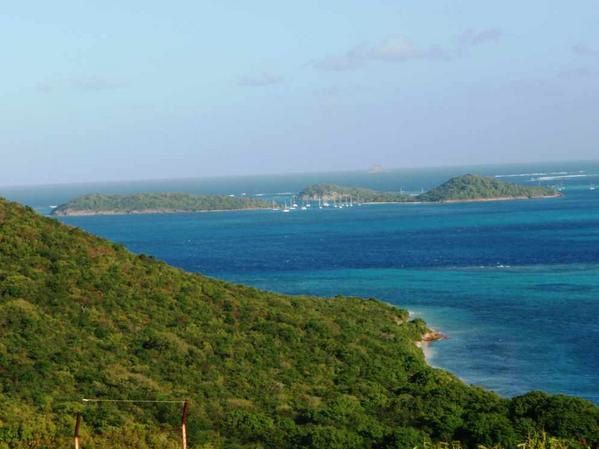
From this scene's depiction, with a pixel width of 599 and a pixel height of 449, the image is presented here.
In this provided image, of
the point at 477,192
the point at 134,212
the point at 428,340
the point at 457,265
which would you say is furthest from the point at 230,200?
the point at 428,340

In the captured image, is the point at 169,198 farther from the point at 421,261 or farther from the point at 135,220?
the point at 421,261

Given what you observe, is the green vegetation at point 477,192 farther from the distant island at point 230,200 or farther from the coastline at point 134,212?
the coastline at point 134,212

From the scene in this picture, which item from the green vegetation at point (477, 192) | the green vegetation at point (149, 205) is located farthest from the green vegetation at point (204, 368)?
the green vegetation at point (477, 192)

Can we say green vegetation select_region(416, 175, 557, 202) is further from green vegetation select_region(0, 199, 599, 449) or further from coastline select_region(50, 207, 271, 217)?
green vegetation select_region(0, 199, 599, 449)

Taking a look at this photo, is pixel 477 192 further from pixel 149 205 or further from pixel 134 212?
pixel 134 212

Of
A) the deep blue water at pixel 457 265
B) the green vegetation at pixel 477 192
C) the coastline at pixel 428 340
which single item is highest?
the green vegetation at pixel 477 192

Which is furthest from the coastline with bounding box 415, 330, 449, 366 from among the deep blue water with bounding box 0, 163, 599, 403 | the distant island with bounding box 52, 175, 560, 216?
the distant island with bounding box 52, 175, 560, 216

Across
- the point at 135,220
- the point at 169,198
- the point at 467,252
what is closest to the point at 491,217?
the point at 467,252
